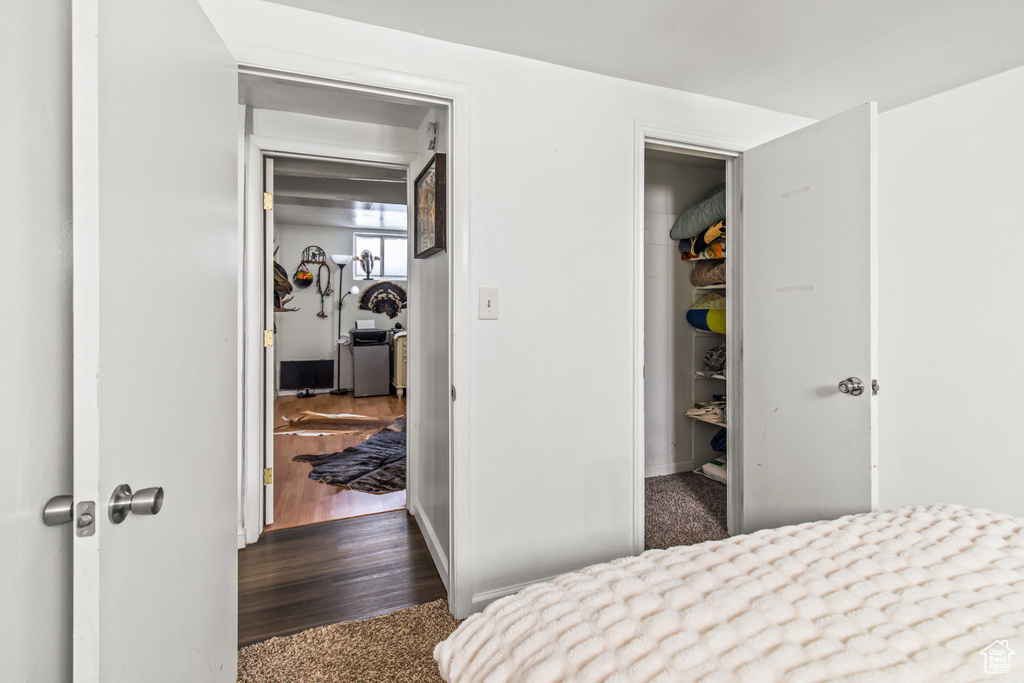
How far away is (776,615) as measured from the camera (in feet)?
2.82

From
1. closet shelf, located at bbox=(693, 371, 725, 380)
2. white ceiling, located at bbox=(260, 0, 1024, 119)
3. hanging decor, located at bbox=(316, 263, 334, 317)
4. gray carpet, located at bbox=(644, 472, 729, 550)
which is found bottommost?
gray carpet, located at bbox=(644, 472, 729, 550)

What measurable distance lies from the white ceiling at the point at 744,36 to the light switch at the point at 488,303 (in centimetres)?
91

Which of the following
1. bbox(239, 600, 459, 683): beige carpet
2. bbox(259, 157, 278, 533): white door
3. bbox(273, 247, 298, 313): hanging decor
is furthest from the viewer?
bbox(273, 247, 298, 313): hanging decor

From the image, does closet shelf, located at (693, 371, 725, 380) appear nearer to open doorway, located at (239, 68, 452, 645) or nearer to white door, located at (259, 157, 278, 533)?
open doorway, located at (239, 68, 452, 645)

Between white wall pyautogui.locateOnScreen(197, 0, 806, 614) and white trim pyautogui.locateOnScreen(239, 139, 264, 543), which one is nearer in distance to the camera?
white wall pyautogui.locateOnScreen(197, 0, 806, 614)

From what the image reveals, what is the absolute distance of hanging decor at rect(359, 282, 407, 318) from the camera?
712cm

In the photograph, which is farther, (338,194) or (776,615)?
(338,194)

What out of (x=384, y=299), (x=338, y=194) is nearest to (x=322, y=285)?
(x=384, y=299)

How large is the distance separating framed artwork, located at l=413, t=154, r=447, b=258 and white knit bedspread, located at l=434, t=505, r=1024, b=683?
4.66ft

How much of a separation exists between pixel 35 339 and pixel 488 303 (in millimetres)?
1271

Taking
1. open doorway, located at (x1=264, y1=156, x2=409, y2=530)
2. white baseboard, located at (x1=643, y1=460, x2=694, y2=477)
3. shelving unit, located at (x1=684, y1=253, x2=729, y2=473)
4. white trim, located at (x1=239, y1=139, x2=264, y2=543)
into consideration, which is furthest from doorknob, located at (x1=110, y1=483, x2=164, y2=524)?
shelving unit, located at (x1=684, y1=253, x2=729, y2=473)

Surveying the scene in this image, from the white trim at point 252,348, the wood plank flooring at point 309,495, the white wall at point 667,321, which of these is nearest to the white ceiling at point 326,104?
the white trim at point 252,348

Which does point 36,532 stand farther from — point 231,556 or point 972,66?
point 972,66

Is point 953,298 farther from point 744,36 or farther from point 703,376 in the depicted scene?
point 703,376
